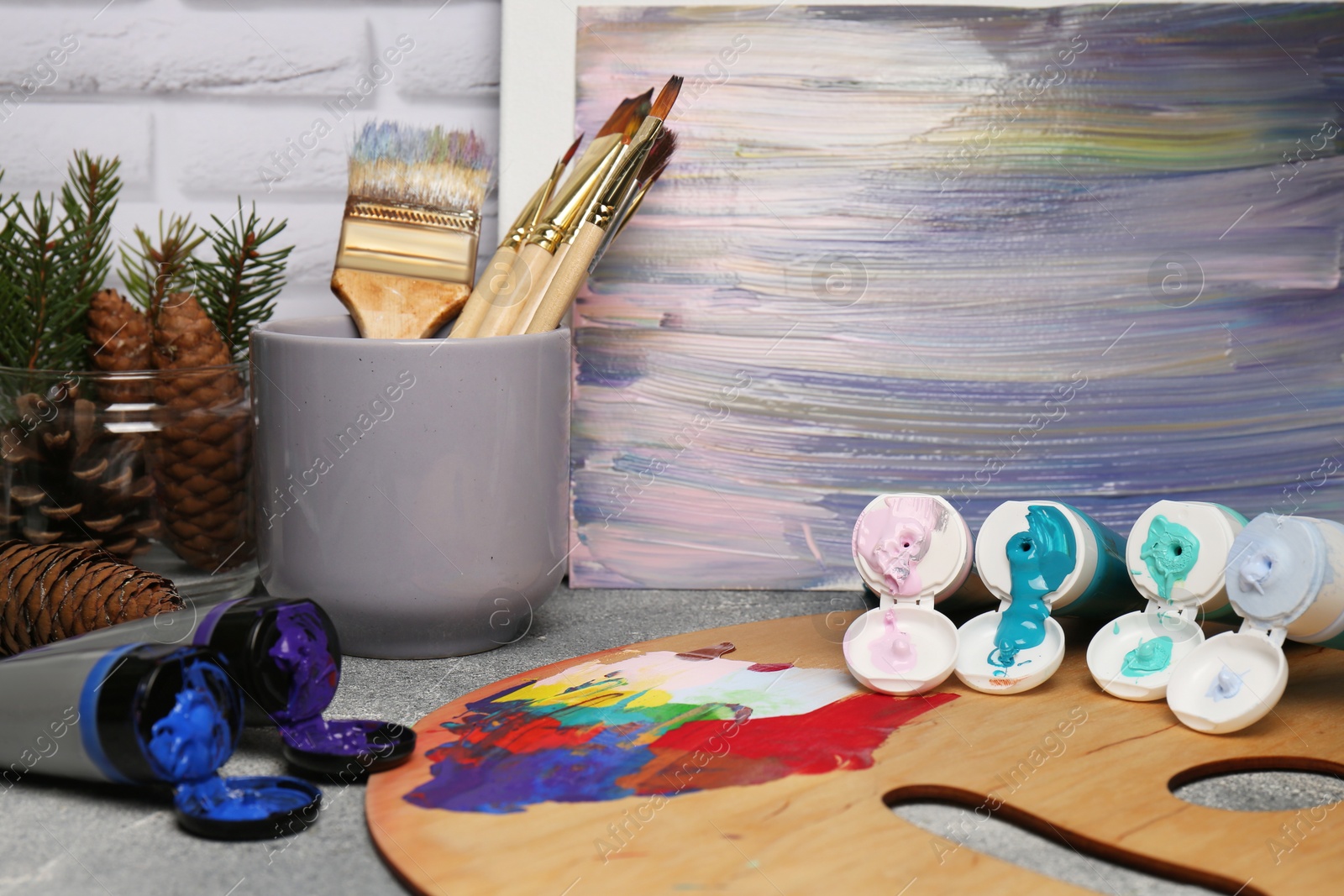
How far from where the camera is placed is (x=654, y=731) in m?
0.50

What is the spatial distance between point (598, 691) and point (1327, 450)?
501 millimetres

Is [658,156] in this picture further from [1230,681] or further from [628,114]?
[1230,681]

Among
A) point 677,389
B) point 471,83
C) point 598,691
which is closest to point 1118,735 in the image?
point 598,691

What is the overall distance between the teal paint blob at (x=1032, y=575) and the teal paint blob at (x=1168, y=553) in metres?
0.04

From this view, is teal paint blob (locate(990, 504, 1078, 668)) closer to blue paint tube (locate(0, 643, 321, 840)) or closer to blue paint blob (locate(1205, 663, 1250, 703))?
blue paint blob (locate(1205, 663, 1250, 703))

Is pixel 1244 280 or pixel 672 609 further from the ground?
pixel 1244 280

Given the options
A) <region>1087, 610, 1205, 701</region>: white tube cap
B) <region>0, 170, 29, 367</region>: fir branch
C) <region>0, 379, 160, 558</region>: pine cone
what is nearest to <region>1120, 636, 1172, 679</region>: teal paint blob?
<region>1087, 610, 1205, 701</region>: white tube cap

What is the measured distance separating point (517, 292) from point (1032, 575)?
1.00 ft

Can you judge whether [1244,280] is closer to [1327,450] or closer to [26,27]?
[1327,450]

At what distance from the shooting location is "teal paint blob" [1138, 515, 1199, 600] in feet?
1.81

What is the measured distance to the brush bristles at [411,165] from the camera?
63cm

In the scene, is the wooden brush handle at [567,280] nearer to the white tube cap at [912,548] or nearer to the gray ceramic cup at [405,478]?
the gray ceramic cup at [405,478]

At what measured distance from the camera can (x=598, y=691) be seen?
1.79 ft

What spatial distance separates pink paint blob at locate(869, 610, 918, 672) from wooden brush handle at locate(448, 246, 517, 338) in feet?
0.86
